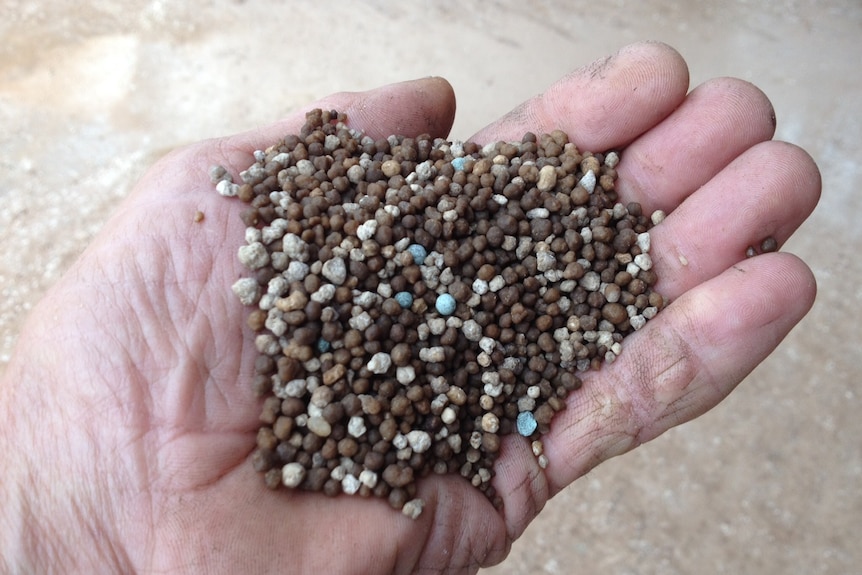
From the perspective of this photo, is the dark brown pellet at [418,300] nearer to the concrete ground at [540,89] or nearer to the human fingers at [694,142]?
the human fingers at [694,142]

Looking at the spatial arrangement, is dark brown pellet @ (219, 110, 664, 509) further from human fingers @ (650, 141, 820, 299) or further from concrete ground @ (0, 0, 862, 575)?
concrete ground @ (0, 0, 862, 575)

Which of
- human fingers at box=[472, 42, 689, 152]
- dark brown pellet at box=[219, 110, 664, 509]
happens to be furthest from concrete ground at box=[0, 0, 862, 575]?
human fingers at box=[472, 42, 689, 152]

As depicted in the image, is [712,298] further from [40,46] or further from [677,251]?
[40,46]

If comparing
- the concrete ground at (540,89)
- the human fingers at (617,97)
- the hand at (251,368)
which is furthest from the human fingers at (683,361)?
the concrete ground at (540,89)

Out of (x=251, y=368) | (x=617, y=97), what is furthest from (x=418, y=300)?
(x=617, y=97)

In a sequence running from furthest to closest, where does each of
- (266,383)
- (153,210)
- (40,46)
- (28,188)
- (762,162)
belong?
(40,46) < (28,188) < (762,162) < (153,210) < (266,383)

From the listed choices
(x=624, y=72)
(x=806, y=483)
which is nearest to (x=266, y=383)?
(x=624, y=72)

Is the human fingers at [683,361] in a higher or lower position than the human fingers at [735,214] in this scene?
lower
